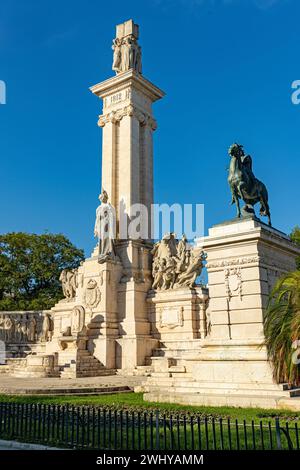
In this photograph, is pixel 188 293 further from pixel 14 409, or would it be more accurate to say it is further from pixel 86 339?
pixel 14 409

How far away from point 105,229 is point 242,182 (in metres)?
12.3

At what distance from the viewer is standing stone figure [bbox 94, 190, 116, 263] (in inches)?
988

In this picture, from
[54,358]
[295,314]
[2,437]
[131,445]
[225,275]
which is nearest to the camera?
[131,445]

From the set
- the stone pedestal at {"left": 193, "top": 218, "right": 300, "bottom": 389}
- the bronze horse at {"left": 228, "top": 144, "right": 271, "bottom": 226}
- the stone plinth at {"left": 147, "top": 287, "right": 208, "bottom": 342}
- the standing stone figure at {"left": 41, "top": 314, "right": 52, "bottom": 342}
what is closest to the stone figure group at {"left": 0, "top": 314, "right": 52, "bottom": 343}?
the standing stone figure at {"left": 41, "top": 314, "right": 52, "bottom": 342}

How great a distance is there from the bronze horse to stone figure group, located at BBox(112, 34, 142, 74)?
16.3 metres

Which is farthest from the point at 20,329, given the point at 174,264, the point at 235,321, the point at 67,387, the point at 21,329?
the point at 235,321

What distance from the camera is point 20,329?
30.3 metres

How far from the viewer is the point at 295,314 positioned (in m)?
9.84

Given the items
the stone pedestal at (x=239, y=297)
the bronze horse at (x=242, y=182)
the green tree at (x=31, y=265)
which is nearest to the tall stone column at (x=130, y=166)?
the stone pedestal at (x=239, y=297)

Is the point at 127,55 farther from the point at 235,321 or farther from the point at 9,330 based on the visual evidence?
the point at 235,321

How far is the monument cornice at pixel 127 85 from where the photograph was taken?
27703mm

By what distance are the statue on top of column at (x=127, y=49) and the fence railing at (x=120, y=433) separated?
79.7 feet
